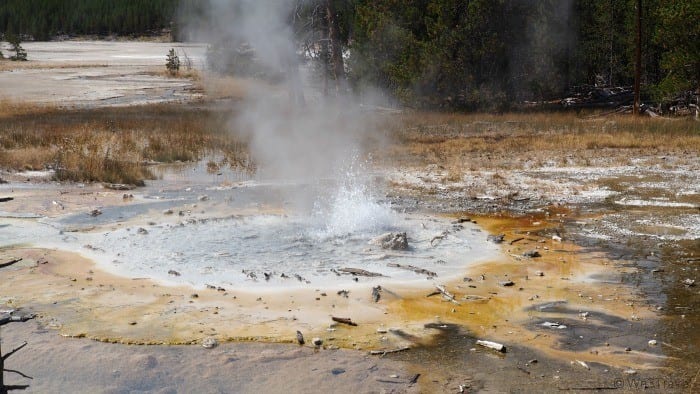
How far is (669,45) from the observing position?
875 inches

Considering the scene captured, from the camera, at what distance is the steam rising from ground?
1143 centimetres

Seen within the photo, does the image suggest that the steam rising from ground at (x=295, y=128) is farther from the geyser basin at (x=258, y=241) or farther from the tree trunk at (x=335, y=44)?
the tree trunk at (x=335, y=44)

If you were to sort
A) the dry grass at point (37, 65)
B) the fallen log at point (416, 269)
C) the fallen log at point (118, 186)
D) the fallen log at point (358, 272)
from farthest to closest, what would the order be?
the dry grass at point (37, 65)
the fallen log at point (118, 186)
the fallen log at point (416, 269)
the fallen log at point (358, 272)

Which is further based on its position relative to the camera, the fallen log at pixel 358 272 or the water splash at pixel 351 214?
the water splash at pixel 351 214

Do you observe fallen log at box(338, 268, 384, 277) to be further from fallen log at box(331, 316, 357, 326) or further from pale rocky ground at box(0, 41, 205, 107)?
pale rocky ground at box(0, 41, 205, 107)

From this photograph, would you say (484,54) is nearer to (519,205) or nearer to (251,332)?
(519,205)

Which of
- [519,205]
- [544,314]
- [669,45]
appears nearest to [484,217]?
[519,205]

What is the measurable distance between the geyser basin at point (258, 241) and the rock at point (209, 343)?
4.47 ft

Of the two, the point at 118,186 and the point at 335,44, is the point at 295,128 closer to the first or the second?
the point at 335,44

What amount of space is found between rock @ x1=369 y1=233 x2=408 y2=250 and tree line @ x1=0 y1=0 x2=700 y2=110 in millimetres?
14667

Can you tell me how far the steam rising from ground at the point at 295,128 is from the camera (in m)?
11.4

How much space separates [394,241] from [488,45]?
681 inches

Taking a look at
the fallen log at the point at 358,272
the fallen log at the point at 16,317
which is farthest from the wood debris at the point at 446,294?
the fallen log at the point at 16,317

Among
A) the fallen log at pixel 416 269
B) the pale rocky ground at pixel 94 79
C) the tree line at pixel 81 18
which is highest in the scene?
the tree line at pixel 81 18
